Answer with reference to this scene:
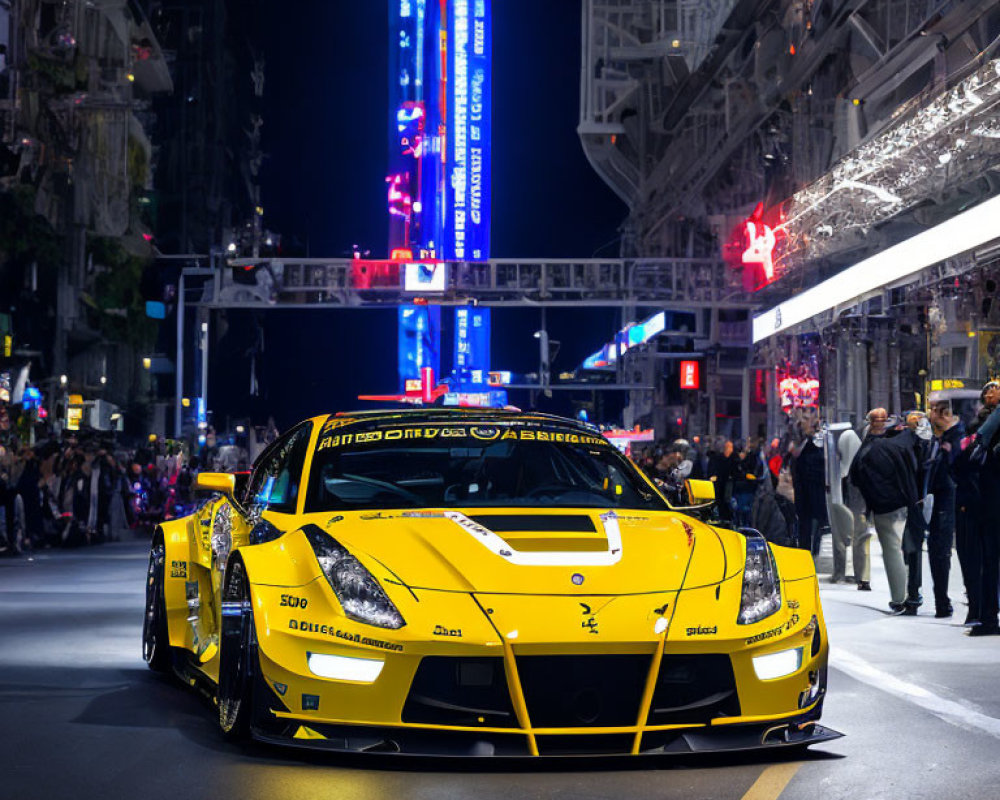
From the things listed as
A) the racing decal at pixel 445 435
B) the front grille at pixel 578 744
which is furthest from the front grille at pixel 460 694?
the racing decal at pixel 445 435

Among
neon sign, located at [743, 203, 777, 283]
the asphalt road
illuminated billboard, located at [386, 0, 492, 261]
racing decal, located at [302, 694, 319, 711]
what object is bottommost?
the asphalt road

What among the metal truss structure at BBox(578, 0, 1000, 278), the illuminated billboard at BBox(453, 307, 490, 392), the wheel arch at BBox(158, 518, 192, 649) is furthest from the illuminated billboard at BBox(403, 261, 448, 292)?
the wheel arch at BBox(158, 518, 192, 649)

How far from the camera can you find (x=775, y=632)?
6.28 metres

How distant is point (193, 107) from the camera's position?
81.6 metres

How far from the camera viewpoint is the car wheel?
6.32 metres

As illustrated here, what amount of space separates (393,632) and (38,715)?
2401mm

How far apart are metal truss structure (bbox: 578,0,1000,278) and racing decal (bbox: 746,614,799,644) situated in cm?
1397

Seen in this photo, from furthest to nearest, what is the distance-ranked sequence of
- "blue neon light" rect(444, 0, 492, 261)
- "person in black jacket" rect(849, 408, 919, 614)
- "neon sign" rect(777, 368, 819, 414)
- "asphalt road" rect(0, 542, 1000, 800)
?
1. "blue neon light" rect(444, 0, 492, 261)
2. "neon sign" rect(777, 368, 819, 414)
3. "person in black jacket" rect(849, 408, 919, 614)
4. "asphalt road" rect(0, 542, 1000, 800)

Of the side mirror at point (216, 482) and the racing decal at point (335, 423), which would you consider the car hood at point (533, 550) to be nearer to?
the racing decal at point (335, 423)

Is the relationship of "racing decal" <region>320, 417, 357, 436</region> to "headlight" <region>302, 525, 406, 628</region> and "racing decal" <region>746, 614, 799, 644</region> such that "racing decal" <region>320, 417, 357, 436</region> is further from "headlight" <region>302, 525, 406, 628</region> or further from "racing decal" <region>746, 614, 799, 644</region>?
"racing decal" <region>746, 614, 799, 644</region>

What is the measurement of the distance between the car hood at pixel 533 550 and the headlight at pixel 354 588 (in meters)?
0.05

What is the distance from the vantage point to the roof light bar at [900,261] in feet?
57.6

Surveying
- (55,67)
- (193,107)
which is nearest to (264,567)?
(55,67)

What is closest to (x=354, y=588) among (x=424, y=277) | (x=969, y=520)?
(x=969, y=520)
